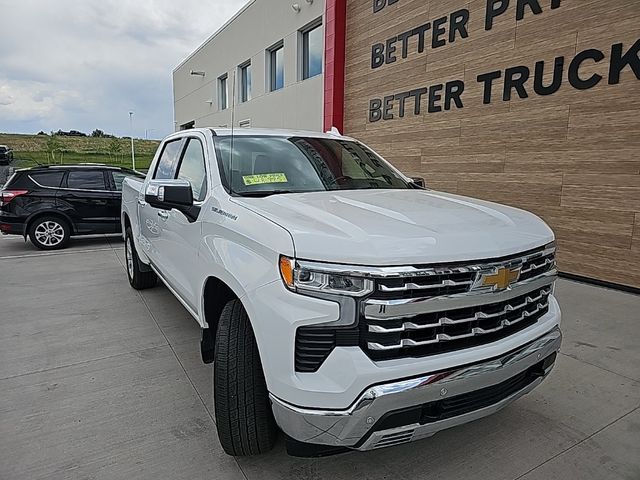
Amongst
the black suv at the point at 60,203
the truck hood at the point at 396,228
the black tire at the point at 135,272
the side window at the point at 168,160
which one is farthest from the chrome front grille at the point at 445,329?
the black suv at the point at 60,203

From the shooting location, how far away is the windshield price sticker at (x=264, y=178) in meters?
2.79

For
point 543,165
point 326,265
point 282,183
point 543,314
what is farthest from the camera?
point 543,165

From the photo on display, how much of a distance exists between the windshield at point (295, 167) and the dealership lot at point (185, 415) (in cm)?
146

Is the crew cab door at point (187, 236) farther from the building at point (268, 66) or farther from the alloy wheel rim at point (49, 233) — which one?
the building at point (268, 66)

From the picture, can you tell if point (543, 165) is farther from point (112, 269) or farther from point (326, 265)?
point (112, 269)

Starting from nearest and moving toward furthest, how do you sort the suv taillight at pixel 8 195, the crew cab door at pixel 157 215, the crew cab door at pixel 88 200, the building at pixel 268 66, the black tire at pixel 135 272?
the crew cab door at pixel 157 215
the black tire at pixel 135 272
the suv taillight at pixel 8 195
the crew cab door at pixel 88 200
the building at pixel 268 66

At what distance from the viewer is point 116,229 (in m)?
8.65

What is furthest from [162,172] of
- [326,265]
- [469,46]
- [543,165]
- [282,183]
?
[469,46]

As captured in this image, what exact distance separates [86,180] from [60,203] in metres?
0.66

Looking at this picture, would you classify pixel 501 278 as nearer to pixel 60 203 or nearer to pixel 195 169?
pixel 195 169

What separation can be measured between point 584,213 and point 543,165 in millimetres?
855

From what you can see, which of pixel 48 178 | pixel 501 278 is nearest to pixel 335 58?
pixel 48 178

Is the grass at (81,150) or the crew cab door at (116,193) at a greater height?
the grass at (81,150)

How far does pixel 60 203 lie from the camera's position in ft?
26.8
